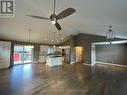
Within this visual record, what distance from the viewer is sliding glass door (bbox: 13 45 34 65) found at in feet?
31.6

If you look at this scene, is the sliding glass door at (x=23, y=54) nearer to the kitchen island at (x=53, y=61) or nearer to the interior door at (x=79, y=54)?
the kitchen island at (x=53, y=61)

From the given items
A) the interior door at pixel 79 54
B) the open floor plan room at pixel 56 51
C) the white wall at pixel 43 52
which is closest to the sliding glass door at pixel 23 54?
the open floor plan room at pixel 56 51

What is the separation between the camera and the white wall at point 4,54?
7.79 meters

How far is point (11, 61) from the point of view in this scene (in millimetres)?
8898

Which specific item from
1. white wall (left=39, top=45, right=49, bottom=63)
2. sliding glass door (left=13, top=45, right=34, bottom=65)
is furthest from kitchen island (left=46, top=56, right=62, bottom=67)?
sliding glass door (left=13, top=45, right=34, bottom=65)

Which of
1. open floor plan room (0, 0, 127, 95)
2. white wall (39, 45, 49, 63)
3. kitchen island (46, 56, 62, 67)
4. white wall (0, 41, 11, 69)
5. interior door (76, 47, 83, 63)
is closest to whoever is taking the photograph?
open floor plan room (0, 0, 127, 95)

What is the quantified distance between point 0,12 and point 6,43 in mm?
4109

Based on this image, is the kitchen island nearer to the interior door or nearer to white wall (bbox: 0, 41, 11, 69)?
white wall (bbox: 0, 41, 11, 69)

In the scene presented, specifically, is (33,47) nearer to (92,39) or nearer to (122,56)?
(92,39)

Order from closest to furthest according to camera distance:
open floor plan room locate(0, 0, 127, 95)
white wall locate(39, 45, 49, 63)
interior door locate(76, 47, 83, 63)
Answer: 1. open floor plan room locate(0, 0, 127, 95)
2. white wall locate(39, 45, 49, 63)
3. interior door locate(76, 47, 83, 63)

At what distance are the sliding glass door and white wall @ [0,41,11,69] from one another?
44.2 inches

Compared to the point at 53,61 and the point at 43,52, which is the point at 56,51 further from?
the point at 53,61

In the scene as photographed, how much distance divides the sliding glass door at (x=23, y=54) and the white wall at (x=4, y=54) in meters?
1.12

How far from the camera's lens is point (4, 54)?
796cm
